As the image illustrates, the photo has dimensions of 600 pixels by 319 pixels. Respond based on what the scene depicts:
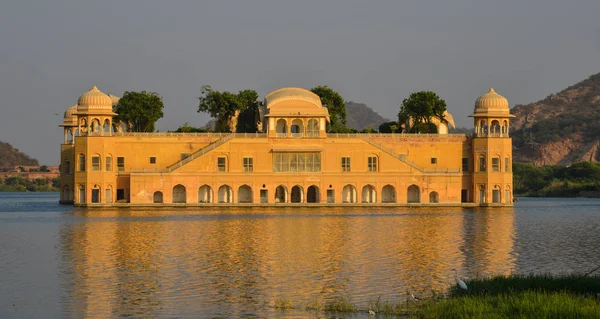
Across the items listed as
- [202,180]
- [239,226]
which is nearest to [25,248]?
[239,226]

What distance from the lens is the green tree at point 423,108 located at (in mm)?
74188

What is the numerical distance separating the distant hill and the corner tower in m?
136

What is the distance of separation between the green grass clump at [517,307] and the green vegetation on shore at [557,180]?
8642 cm

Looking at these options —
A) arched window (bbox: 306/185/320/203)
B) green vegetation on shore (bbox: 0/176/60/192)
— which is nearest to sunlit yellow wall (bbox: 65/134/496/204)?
arched window (bbox: 306/185/320/203)

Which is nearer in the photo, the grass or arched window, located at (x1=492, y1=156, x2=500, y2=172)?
the grass

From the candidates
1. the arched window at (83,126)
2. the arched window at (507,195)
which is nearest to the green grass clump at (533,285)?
the arched window at (507,195)

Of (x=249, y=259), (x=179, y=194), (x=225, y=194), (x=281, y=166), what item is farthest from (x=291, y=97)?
(x=249, y=259)

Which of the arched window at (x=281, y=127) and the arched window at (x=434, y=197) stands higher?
the arched window at (x=281, y=127)

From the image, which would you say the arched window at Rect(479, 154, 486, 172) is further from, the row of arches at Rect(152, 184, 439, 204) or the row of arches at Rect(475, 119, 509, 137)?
the row of arches at Rect(152, 184, 439, 204)

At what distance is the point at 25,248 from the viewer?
3303 cm

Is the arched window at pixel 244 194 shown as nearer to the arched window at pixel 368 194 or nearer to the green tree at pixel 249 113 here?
the arched window at pixel 368 194

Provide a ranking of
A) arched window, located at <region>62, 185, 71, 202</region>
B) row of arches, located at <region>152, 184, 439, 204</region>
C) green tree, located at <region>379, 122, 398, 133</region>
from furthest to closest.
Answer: green tree, located at <region>379, 122, 398, 133</region> → arched window, located at <region>62, 185, 71, 202</region> → row of arches, located at <region>152, 184, 439, 204</region>

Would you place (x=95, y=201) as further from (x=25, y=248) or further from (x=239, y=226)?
(x=25, y=248)

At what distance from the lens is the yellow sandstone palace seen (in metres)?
63.8
